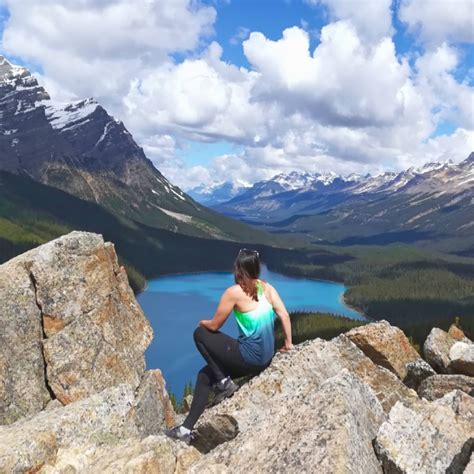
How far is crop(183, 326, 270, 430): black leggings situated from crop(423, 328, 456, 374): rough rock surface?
1202 cm

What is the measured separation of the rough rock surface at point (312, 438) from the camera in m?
9.71

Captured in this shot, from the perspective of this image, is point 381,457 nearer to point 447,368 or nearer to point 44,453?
point 44,453

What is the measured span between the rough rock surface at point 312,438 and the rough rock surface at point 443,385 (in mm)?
7413

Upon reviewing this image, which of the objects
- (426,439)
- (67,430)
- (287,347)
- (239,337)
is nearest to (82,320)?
(67,430)

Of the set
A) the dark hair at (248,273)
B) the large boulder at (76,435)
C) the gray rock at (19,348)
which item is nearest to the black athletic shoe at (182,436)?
the large boulder at (76,435)

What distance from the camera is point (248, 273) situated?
503 inches

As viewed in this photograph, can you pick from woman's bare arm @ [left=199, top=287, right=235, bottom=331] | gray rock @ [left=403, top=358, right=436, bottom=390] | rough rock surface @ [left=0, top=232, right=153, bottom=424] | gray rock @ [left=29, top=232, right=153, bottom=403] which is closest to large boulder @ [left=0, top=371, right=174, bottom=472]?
woman's bare arm @ [left=199, top=287, right=235, bottom=331]

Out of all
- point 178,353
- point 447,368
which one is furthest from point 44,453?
point 178,353

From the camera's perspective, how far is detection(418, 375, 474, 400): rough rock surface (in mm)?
18331

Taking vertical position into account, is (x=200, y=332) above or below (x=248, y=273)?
below

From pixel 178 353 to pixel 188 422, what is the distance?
147 meters

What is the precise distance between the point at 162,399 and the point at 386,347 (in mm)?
10316

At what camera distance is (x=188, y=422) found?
1382 centimetres

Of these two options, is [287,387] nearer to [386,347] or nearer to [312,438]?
[312,438]
